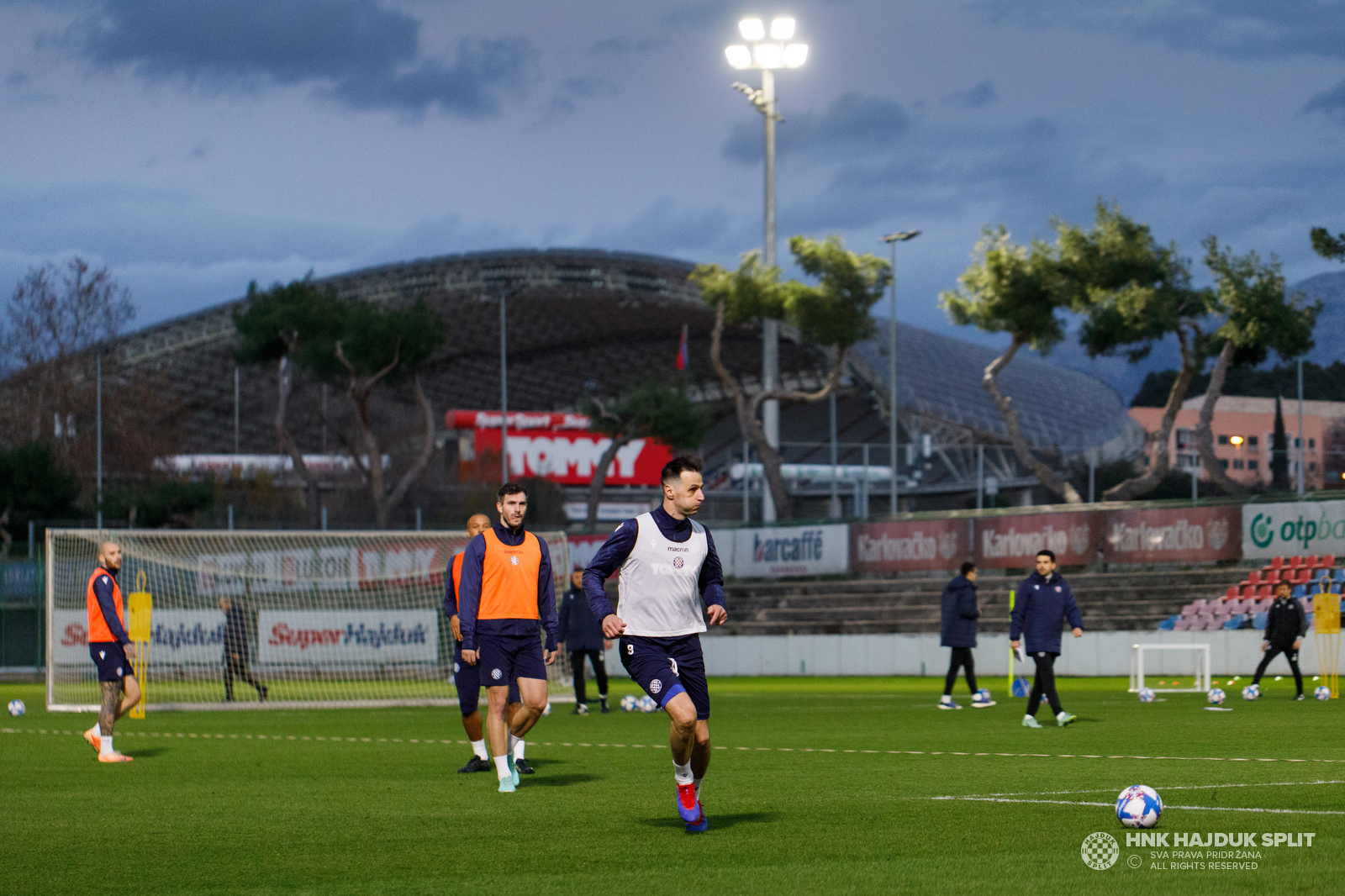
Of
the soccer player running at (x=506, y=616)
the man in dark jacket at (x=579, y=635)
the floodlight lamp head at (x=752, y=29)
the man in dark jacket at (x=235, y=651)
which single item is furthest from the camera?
the floodlight lamp head at (x=752, y=29)

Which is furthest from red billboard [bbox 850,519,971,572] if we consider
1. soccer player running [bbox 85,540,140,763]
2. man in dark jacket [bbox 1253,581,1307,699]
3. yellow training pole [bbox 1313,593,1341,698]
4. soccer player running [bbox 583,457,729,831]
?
soccer player running [bbox 583,457,729,831]

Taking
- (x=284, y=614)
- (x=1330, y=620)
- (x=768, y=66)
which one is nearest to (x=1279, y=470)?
(x=768, y=66)

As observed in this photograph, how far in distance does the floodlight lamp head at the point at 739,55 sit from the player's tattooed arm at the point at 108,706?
89.4 ft

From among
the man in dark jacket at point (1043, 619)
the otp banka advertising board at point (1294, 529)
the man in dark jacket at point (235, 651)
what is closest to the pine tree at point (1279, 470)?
the otp banka advertising board at point (1294, 529)

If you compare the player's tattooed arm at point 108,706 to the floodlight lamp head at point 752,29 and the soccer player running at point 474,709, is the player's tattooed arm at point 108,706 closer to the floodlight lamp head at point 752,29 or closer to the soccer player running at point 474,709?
the soccer player running at point 474,709

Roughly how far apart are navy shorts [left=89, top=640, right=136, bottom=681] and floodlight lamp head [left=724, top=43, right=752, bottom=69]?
27.0 m

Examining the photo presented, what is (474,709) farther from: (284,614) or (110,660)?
(284,614)

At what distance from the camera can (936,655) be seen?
33375 millimetres

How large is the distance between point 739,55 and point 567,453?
51255mm

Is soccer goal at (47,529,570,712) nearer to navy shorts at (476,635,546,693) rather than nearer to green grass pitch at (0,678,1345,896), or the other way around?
green grass pitch at (0,678,1345,896)

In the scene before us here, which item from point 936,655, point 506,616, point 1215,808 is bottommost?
point 936,655

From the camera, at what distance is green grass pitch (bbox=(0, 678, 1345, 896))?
6402 millimetres

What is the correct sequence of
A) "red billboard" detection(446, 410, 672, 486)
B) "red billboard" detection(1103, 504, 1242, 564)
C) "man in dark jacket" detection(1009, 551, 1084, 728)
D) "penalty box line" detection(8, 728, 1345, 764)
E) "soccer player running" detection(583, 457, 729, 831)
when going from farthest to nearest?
"red billboard" detection(446, 410, 672, 486) < "red billboard" detection(1103, 504, 1242, 564) < "man in dark jacket" detection(1009, 551, 1084, 728) < "penalty box line" detection(8, 728, 1345, 764) < "soccer player running" detection(583, 457, 729, 831)

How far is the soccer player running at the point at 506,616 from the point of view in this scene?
10.3m
